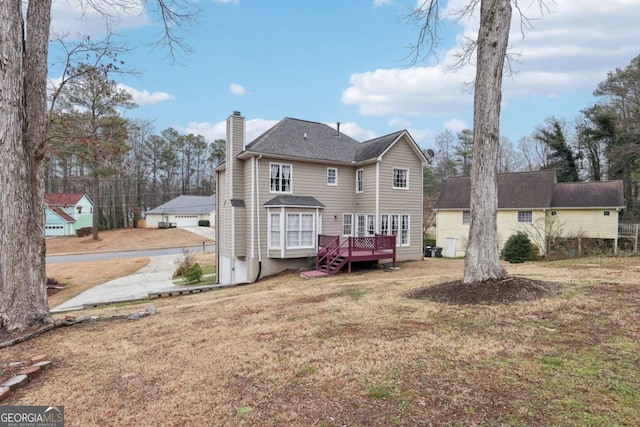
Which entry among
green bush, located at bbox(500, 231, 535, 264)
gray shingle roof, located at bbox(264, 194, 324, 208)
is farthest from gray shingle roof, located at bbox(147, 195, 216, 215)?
green bush, located at bbox(500, 231, 535, 264)

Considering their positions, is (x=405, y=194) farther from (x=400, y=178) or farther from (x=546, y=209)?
(x=546, y=209)

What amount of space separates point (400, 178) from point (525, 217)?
13.2 metres

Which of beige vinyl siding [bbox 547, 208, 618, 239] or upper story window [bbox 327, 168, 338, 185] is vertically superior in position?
upper story window [bbox 327, 168, 338, 185]

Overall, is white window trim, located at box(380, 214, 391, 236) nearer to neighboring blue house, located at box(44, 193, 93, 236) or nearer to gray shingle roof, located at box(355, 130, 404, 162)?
gray shingle roof, located at box(355, 130, 404, 162)

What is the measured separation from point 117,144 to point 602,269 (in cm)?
1425

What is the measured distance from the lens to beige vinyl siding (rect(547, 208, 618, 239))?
22.3 m

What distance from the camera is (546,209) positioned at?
23578 mm

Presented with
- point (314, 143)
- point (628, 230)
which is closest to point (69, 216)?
point (314, 143)

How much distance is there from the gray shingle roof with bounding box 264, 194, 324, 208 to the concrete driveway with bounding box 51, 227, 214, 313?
506cm

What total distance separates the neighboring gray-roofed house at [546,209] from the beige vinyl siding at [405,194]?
10376 mm

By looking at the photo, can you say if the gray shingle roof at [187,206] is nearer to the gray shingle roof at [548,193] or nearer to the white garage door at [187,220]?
the white garage door at [187,220]

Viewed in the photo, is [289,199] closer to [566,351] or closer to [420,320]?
[420,320]

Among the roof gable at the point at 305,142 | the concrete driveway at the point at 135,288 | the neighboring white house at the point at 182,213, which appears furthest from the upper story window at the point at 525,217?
the neighboring white house at the point at 182,213

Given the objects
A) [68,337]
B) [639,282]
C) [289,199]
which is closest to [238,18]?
[289,199]
